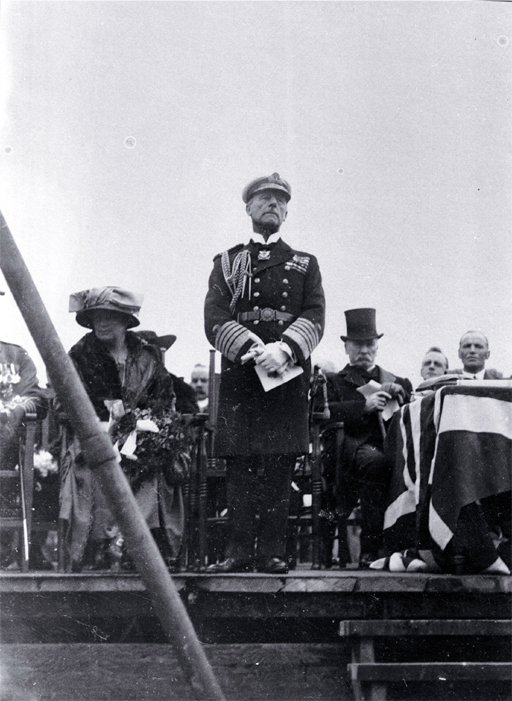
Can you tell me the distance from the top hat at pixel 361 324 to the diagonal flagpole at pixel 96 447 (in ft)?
16.5

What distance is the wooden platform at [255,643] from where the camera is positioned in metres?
4.54

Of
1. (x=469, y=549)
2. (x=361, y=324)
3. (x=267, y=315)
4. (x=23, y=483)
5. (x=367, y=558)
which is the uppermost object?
(x=361, y=324)

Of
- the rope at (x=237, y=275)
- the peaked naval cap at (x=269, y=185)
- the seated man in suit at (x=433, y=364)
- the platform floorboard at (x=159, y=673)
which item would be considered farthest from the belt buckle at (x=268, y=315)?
the seated man in suit at (x=433, y=364)

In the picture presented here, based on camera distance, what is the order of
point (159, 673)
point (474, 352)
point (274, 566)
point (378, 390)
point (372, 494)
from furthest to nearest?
point (474, 352), point (378, 390), point (372, 494), point (274, 566), point (159, 673)

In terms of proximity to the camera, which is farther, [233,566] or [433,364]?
[433,364]

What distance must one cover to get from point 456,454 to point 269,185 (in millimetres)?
1851

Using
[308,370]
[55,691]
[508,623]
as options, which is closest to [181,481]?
[308,370]

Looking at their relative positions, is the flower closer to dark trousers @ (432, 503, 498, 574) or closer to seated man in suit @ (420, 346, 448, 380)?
dark trousers @ (432, 503, 498, 574)

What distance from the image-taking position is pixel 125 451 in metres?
5.55

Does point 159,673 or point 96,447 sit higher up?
point 96,447

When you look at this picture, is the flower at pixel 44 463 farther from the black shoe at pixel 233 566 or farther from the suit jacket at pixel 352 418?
the suit jacket at pixel 352 418

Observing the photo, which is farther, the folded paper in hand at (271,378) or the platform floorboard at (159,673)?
the folded paper in hand at (271,378)

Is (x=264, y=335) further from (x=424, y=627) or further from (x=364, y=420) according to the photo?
(x=424, y=627)

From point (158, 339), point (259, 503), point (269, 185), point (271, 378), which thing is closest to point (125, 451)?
point (259, 503)
